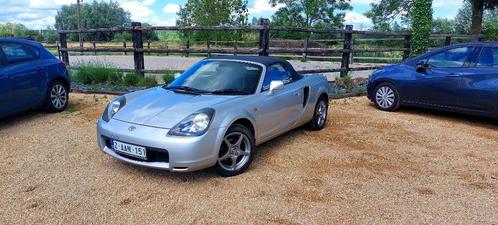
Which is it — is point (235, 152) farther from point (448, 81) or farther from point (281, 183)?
point (448, 81)

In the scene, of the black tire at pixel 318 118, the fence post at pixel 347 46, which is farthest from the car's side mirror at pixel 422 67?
the fence post at pixel 347 46

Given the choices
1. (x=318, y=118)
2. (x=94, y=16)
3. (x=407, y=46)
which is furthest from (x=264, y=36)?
(x=94, y=16)

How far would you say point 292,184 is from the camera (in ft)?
Result: 13.8

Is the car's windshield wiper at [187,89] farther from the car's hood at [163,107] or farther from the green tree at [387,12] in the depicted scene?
the green tree at [387,12]

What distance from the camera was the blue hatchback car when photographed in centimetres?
621

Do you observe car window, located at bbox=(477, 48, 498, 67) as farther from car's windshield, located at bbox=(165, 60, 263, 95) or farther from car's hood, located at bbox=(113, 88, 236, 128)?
car's hood, located at bbox=(113, 88, 236, 128)

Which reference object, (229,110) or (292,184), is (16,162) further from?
(292,184)

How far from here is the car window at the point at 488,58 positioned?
6672mm

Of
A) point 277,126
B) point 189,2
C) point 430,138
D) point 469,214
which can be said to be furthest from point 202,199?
point 189,2

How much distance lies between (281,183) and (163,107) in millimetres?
1505

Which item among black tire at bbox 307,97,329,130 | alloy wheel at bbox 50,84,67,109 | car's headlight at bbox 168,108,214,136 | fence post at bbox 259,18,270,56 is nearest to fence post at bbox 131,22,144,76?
alloy wheel at bbox 50,84,67,109

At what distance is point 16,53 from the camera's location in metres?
6.59

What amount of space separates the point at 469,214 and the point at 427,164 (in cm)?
132

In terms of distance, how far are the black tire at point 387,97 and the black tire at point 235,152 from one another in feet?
14.3
